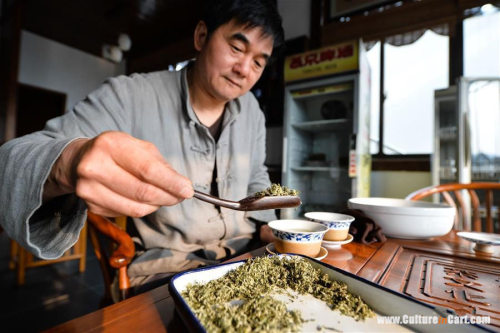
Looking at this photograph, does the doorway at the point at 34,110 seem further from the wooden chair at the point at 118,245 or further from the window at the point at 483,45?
the window at the point at 483,45

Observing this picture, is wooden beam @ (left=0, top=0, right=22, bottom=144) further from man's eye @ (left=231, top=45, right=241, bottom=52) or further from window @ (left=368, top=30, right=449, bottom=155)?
window @ (left=368, top=30, right=449, bottom=155)

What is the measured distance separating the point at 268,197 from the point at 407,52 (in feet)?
12.3

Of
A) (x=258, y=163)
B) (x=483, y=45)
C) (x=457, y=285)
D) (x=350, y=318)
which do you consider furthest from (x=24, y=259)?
(x=483, y=45)

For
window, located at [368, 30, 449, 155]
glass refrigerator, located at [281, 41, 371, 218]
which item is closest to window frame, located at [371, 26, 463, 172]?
window, located at [368, 30, 449, 155]

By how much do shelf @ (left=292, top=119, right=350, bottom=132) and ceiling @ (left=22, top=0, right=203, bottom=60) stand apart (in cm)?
296

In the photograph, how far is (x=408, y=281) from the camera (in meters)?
0.68

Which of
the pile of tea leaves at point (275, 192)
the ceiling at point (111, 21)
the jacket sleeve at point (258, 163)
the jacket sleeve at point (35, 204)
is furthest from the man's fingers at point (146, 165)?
the ceiling at point (111, 21)

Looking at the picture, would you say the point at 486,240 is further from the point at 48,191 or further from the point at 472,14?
the point at 472,14

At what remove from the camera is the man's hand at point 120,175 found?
1.70ft

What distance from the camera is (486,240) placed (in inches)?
36.2

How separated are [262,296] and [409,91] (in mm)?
3738

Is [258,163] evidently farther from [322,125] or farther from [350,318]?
[322,125]

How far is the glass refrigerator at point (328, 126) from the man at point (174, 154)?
177 cm

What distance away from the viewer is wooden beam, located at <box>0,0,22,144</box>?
426 cm
